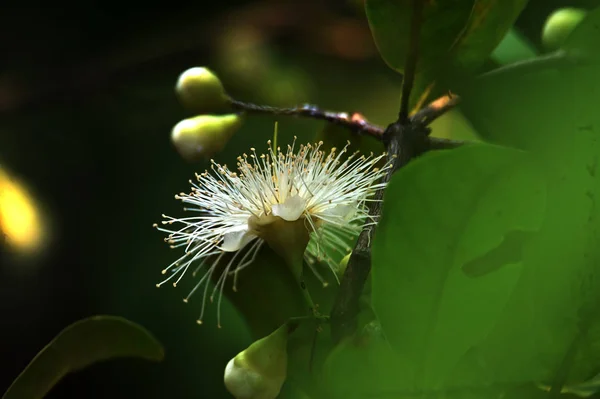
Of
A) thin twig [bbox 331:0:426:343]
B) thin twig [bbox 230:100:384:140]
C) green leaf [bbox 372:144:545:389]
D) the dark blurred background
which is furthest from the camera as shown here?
the dark blurred background

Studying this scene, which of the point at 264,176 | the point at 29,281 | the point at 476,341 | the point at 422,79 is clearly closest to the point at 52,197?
the point at 29,281

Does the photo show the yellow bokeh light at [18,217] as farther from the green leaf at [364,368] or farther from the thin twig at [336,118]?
the green leaf at [364,368]

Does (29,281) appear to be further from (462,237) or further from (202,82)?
(462,237)

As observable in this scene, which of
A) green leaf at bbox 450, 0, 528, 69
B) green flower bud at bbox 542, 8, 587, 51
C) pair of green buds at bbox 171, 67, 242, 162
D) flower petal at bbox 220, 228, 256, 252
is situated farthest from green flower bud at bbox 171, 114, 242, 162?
green flower bud at bbox 542, 8, 587, 51

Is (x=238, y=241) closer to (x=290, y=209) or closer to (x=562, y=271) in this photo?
(x=290, y=209)

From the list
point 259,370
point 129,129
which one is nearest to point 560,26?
point 259,370

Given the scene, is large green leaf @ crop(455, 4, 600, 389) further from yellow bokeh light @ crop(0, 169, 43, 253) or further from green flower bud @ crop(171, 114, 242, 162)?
yellow bokeh light @ crop(0, 169, 43, 253)
